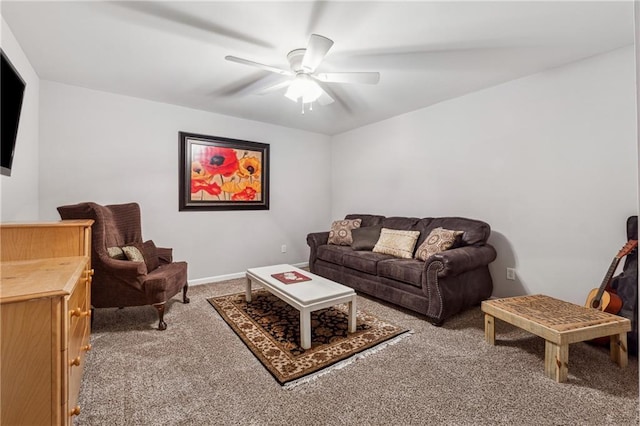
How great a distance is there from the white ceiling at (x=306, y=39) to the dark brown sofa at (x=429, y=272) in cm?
163

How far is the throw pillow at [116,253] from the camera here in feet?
8.13

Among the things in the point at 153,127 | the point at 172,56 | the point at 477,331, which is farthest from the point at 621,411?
the point at 153,127

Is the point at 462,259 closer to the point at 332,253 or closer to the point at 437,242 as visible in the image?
the point at 437,242

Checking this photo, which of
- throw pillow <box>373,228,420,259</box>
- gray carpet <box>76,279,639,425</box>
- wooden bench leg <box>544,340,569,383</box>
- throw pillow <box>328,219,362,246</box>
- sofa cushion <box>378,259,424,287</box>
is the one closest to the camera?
gray carpet <box>76,279,639,425</box>

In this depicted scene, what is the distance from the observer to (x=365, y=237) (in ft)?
12.1

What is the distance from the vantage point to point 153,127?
3514 mm

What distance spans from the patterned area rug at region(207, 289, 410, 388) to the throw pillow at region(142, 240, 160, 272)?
72 cm

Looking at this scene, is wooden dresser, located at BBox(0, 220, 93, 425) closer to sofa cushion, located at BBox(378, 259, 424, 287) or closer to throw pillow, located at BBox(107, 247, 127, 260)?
throw pillow, located at BBox(107, 247, 127, 260)

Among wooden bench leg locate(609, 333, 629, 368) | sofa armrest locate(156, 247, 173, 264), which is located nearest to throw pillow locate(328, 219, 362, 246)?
sofa armrest locate(156, 247, 173, 264)

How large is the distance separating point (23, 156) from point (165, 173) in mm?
1300

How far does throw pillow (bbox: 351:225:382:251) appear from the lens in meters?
3.60

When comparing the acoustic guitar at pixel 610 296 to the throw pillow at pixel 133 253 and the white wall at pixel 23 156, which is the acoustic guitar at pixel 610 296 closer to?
the throw pillow at pixel 133 253

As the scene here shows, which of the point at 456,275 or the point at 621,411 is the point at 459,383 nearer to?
the point at 621,411

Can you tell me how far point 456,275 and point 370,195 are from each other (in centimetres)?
220
